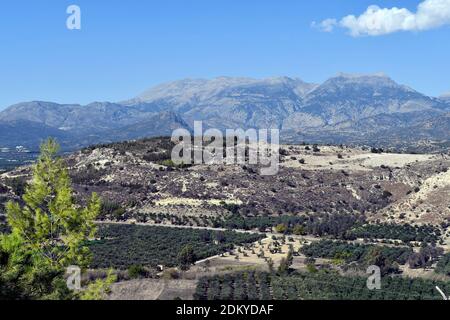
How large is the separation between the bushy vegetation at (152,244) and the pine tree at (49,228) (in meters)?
40.5

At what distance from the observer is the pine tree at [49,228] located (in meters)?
23.5

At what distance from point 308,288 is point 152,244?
33.1 meters

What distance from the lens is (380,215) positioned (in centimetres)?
9562

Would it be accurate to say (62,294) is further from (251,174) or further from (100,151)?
(100,151)

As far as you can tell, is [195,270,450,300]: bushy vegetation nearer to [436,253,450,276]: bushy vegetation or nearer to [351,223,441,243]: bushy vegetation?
[436,253,450,276]: bushy vegetation

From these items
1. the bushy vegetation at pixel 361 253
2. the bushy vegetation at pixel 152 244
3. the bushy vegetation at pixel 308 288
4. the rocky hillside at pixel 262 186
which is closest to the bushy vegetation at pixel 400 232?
→ the rocky hillside at pixel 262 186

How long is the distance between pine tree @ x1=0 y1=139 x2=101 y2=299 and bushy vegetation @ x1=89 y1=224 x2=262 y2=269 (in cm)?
4050

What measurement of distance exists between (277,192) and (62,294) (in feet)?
305

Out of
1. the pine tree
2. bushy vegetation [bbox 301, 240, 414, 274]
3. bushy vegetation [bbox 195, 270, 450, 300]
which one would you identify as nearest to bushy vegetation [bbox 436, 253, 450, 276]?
bushy vegetation [bbox 301, 240, 414, 274]

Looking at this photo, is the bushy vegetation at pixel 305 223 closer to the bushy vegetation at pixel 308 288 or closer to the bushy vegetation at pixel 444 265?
the bushy vegetation at pixel 444 265

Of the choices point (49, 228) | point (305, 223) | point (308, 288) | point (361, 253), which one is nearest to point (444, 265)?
point (361, 253)

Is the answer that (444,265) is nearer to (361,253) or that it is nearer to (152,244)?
(361,253)

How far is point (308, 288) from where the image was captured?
50.9m

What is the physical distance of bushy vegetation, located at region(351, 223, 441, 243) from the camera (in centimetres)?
7931
